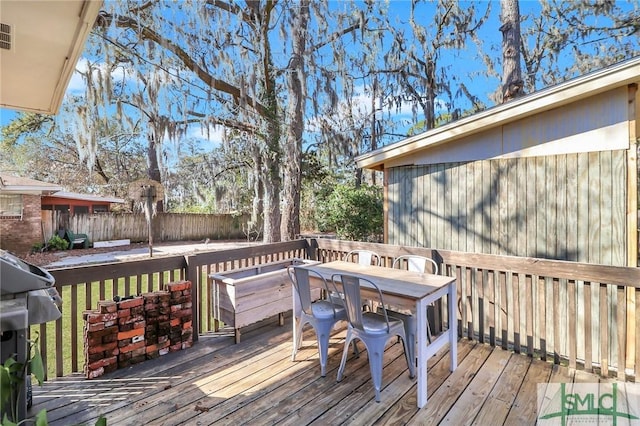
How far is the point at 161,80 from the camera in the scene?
21.2 feet

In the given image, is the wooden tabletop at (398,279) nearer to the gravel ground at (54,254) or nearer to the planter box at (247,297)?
the planter box at (247,297)

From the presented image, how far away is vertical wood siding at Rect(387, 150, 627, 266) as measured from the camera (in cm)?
334

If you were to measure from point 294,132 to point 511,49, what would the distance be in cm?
456

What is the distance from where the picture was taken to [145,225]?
49.6 feet

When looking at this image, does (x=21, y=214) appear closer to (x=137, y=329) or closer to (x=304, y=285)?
(x=137, y=329)

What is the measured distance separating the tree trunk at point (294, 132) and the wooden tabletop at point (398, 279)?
388 cm

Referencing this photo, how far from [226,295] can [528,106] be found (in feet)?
12.6

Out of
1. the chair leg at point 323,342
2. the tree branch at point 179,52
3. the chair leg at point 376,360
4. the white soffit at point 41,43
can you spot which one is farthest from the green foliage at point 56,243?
the chair leg at point 376,360

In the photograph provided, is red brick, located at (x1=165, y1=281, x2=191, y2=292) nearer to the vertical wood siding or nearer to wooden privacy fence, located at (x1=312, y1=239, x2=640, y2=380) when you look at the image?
wooden privacy fence, located at (x1=312, y1=239, x2=640, y2=380)

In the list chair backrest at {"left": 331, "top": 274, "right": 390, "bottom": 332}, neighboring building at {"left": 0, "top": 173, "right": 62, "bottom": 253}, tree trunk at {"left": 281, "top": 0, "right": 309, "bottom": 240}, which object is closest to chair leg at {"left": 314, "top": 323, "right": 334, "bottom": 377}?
chair backrest at {"left": 331, "top": 274, "right": 390, "bottom": 332}

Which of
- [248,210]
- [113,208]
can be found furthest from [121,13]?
[113,208]

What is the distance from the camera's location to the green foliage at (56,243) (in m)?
11.8

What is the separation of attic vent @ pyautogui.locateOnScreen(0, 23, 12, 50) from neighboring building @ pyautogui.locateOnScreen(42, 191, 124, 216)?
12855 mm

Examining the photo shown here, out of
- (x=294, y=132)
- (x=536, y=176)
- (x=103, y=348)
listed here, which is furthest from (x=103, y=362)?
(x=294, y=132)
